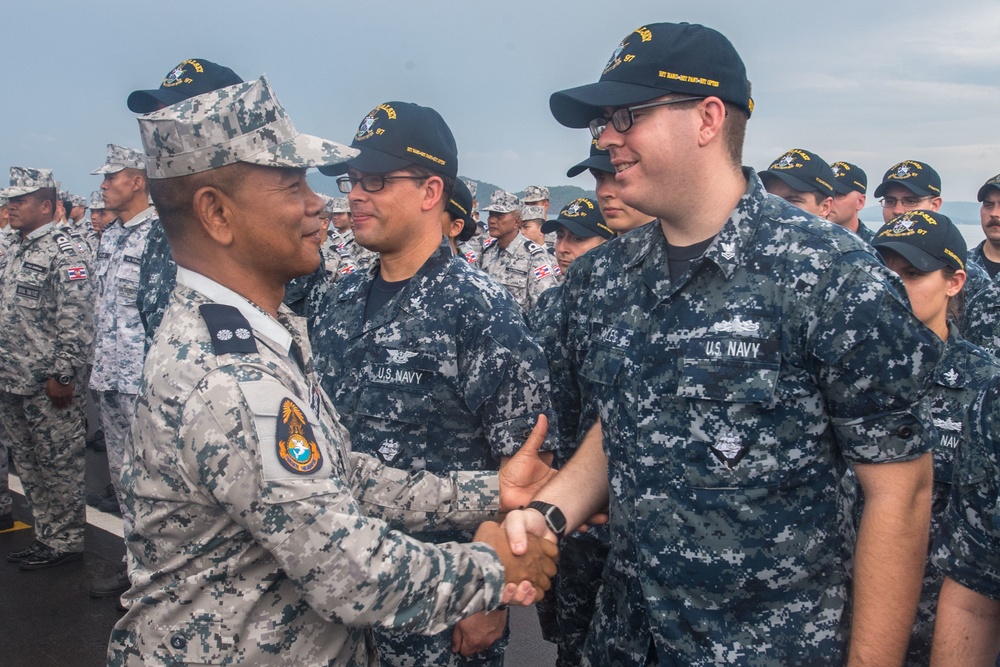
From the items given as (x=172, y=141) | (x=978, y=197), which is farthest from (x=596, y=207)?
(x=172, y=141)

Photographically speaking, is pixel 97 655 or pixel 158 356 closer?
pixel 158 356

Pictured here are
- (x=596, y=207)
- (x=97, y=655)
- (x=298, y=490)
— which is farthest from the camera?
(x=596, y=207)

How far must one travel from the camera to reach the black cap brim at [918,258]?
3.38 meters

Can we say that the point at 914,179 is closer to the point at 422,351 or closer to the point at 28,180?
the point at 422,351

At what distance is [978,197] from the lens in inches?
264

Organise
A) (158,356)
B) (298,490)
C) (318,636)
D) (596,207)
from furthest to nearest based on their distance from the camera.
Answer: (596,207) < (318,636) < (158,356) < (298,490)

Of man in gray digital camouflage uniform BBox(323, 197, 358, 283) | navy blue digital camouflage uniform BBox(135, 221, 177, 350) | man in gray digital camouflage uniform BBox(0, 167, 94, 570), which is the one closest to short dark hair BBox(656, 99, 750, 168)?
navy blue digital camouflage uniform BBox(135, 221, 177, 350)

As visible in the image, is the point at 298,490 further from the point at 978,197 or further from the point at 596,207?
the point at 978,197

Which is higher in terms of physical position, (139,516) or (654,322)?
(654,322)

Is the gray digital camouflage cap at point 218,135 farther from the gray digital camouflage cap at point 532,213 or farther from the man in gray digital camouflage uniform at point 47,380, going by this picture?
the gray digital camouflage cap at point 532,213

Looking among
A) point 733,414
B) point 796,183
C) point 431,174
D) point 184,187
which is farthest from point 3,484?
point 796,183

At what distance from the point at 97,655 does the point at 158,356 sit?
3.46 metres

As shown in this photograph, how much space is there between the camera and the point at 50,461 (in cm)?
558

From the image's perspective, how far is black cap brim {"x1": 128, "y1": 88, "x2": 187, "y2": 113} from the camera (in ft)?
13.4
